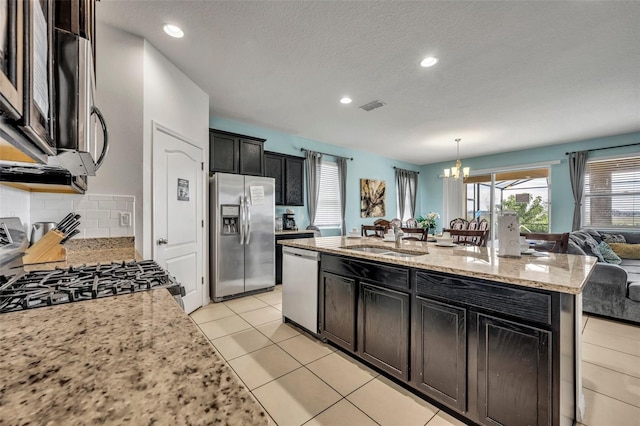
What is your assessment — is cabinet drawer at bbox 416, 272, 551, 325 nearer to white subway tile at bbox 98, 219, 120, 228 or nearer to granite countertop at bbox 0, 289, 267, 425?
granite countertop at bbox 0, 289, 267, 425

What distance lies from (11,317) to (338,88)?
3402 mm

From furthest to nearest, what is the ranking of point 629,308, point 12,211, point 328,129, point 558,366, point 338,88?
point 328,129
point 338,88
point 629,308
point 12,211
point 558,366

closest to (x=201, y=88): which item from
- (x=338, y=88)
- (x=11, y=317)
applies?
(x=338, y=88)

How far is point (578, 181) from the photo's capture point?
5395mm

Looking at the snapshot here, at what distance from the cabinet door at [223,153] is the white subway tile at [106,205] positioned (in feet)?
5.34

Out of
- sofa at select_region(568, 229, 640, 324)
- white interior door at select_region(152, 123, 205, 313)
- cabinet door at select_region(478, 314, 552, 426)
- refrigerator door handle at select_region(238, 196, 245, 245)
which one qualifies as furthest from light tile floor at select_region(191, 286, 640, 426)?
refrigerator door handle at select_region(238, 196, 245, 245)

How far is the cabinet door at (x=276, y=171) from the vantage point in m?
4.78

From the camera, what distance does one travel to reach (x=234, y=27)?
233 cm

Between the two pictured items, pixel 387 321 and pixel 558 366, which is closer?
pixel 558 366

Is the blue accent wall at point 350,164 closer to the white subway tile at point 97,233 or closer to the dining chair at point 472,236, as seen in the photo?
the white subway tile at point 97,233

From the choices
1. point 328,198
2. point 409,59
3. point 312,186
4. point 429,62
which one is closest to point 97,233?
point 409,59

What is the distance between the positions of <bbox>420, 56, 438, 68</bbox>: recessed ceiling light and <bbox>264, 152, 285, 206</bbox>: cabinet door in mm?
2816

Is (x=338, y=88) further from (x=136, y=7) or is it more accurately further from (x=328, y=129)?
(x=136, y=7)

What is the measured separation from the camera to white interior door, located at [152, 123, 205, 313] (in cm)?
274
